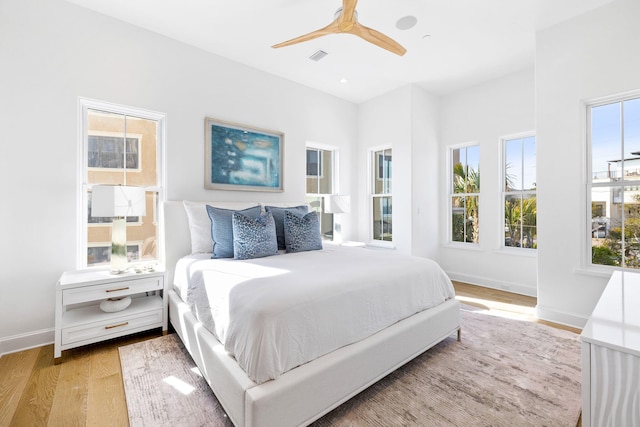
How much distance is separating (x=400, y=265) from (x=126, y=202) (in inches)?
92.8

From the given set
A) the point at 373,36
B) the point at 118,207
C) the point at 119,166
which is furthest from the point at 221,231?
the point at 373,36

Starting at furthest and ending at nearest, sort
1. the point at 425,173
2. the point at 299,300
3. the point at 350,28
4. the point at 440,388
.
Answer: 1. the point at 425,173
2. the point at 350,28
3. the point at 440,388
4. the point at 299,300

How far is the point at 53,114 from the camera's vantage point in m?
2.49

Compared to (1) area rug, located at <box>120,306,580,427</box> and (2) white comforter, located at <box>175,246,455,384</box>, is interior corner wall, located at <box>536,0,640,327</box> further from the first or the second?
(2) white comforter, located at <box>175,246,455,384</box>

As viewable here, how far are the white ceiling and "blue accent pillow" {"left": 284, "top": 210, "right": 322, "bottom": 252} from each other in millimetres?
1948

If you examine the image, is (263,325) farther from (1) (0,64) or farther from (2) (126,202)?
(1) (0,64)

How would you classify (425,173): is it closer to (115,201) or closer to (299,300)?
(299,300)

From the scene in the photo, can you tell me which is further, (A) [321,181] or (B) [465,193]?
(A) [321,181]

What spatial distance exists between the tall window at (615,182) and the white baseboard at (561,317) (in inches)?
23.2

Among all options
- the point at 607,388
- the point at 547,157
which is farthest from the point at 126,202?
the point at 547,157

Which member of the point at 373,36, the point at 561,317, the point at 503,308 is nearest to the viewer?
the point at 373,36

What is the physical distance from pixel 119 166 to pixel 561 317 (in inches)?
187

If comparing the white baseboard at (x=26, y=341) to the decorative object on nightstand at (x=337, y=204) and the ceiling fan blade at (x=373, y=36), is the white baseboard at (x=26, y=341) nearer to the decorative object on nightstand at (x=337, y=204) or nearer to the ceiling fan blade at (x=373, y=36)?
the decorative object on nightstand at (x=337, y=204)

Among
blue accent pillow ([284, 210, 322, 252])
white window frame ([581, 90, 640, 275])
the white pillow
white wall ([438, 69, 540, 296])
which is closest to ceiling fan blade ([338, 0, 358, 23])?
blue accent pillow ([284, 210, 322, 252])
